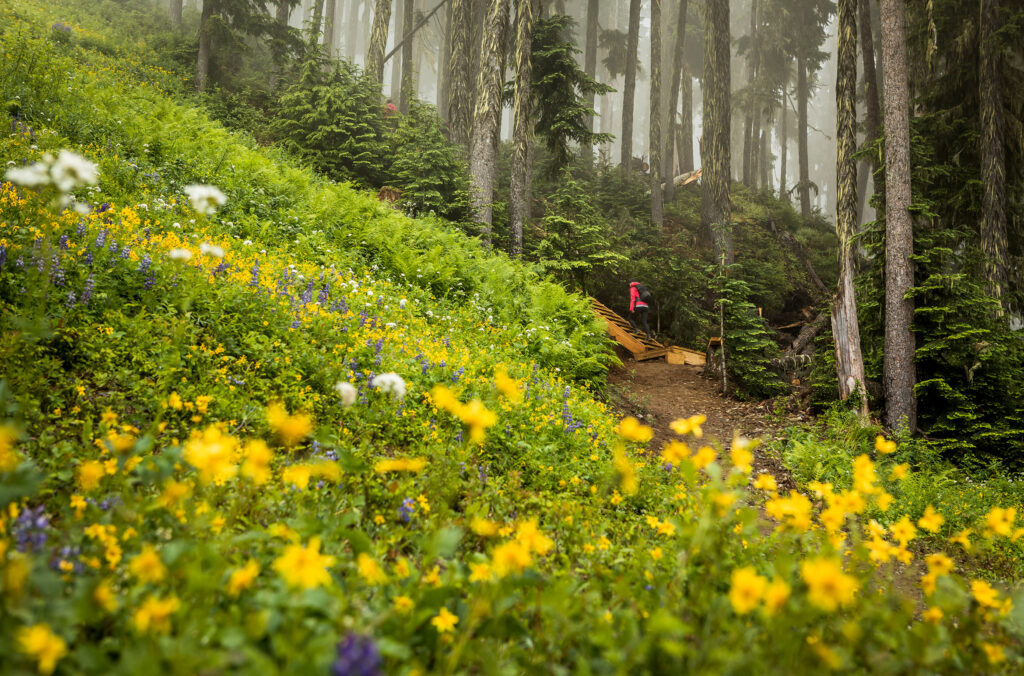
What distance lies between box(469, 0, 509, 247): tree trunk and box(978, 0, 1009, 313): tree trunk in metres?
9.87

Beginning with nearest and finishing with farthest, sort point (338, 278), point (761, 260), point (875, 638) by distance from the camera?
point (875, 638), point (338, 278), point (761, 260)

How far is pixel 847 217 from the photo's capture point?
971cm

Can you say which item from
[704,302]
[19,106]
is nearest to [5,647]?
[19,106]

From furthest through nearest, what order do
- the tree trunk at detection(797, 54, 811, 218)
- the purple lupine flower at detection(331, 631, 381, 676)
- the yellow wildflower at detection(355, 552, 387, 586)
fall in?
the tree trunk at detection(797, 54, 811, 218)
the yellow wildflower at detection(355, 552, 387, 586)
the purple lupine flower at detection(331, 631, 381, 676)

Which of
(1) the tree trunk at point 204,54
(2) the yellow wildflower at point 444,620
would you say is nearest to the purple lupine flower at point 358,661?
(2) the yellow wildflower at point 444,620

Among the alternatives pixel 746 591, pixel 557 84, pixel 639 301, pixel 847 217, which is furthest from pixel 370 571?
pixel 557 84

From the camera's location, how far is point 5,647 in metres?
1.06

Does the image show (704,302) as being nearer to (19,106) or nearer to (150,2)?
(19,106)

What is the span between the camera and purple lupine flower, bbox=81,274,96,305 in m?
3.55

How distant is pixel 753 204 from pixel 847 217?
13.9 m

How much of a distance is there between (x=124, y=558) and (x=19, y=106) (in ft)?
27.2

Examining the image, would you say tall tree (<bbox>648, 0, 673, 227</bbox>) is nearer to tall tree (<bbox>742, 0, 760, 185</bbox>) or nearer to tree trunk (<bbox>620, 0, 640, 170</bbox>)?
tree trunk (<bbox>620, 0, 640, 170</bbox>)

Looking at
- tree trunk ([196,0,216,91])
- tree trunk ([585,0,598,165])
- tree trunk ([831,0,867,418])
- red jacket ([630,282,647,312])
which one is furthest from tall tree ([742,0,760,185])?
tree trunk ([196,0,216,91])

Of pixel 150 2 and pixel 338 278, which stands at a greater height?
pixel 150 2
